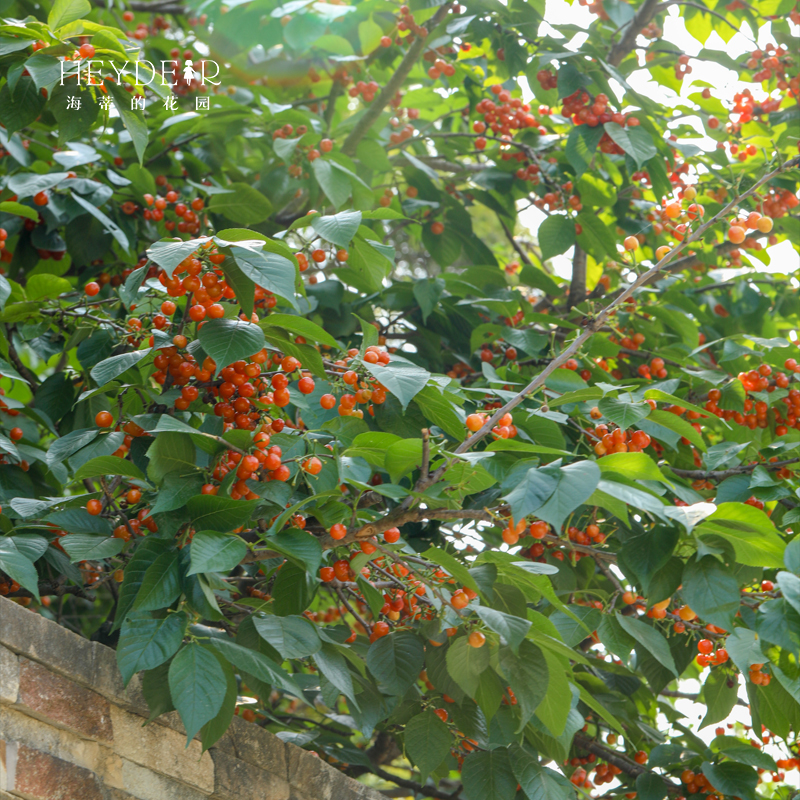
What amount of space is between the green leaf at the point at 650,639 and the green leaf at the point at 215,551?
93cm

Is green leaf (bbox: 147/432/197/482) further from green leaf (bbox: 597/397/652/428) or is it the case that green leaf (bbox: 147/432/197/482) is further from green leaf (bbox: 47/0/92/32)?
green leaf (bbox: 47/0/92/32)

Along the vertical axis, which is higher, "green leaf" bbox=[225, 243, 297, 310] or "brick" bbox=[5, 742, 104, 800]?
"green leaf" bbox=[225, 243, 297, 310]

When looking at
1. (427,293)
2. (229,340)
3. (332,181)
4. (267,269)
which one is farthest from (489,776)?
(332,181)

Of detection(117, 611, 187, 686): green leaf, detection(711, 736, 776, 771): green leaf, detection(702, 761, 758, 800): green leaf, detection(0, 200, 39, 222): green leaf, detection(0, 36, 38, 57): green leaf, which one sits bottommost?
detection(702, 761, 758, 800): green leaf

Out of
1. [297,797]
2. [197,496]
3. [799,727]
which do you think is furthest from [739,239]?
[297,797]

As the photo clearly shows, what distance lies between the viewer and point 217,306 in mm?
1785

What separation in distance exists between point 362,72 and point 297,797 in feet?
10.1

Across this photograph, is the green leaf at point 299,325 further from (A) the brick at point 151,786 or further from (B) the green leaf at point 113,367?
(A) the brick at point 151,786

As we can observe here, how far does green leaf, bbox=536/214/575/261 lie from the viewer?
3086mm

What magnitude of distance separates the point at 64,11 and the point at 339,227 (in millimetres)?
958

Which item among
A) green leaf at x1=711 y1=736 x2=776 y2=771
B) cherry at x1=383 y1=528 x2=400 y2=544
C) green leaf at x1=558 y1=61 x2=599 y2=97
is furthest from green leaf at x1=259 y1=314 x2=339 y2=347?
green leaf at x1=711 y1=736 x2=776 y2=771

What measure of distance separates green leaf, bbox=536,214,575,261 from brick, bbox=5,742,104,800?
90.6 inches

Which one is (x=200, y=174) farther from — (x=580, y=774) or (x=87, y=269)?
(x=580, y=774)

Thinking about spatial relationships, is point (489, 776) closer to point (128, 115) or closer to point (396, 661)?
point (396, 661)
